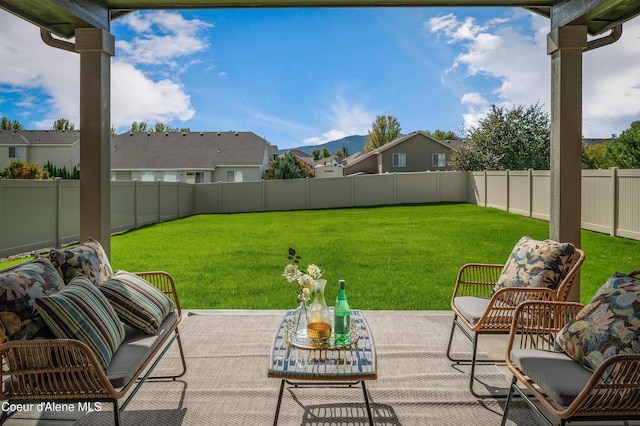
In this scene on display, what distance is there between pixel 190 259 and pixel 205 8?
4951 mm

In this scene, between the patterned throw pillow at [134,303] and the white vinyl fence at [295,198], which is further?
the white vinyl fence at [295,198]

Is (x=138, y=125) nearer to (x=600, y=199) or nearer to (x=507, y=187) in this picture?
(x=507, y=187)

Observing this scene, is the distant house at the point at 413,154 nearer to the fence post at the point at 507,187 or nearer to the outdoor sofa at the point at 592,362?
the fence post at the point at 507,187

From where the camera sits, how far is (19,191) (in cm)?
768

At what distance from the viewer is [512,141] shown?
1912 cm

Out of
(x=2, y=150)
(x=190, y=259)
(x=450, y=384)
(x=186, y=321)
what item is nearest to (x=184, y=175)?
(x=2, y=150)

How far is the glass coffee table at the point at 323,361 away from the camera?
2.06 metres

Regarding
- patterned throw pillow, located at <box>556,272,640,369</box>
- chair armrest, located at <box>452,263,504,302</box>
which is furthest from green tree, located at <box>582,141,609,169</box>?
patterned throw pillow, located at <box>556,272,640,369</box>

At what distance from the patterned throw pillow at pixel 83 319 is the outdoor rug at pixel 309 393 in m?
0.53

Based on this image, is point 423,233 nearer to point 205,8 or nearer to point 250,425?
point 205,8

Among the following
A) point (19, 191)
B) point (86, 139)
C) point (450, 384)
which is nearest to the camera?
point (450, 384)

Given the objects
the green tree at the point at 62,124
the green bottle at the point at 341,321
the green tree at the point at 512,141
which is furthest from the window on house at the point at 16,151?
the green bottle at the point at 341,321

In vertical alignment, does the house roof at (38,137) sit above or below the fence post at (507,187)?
above

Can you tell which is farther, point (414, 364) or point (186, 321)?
point (186, 321)
